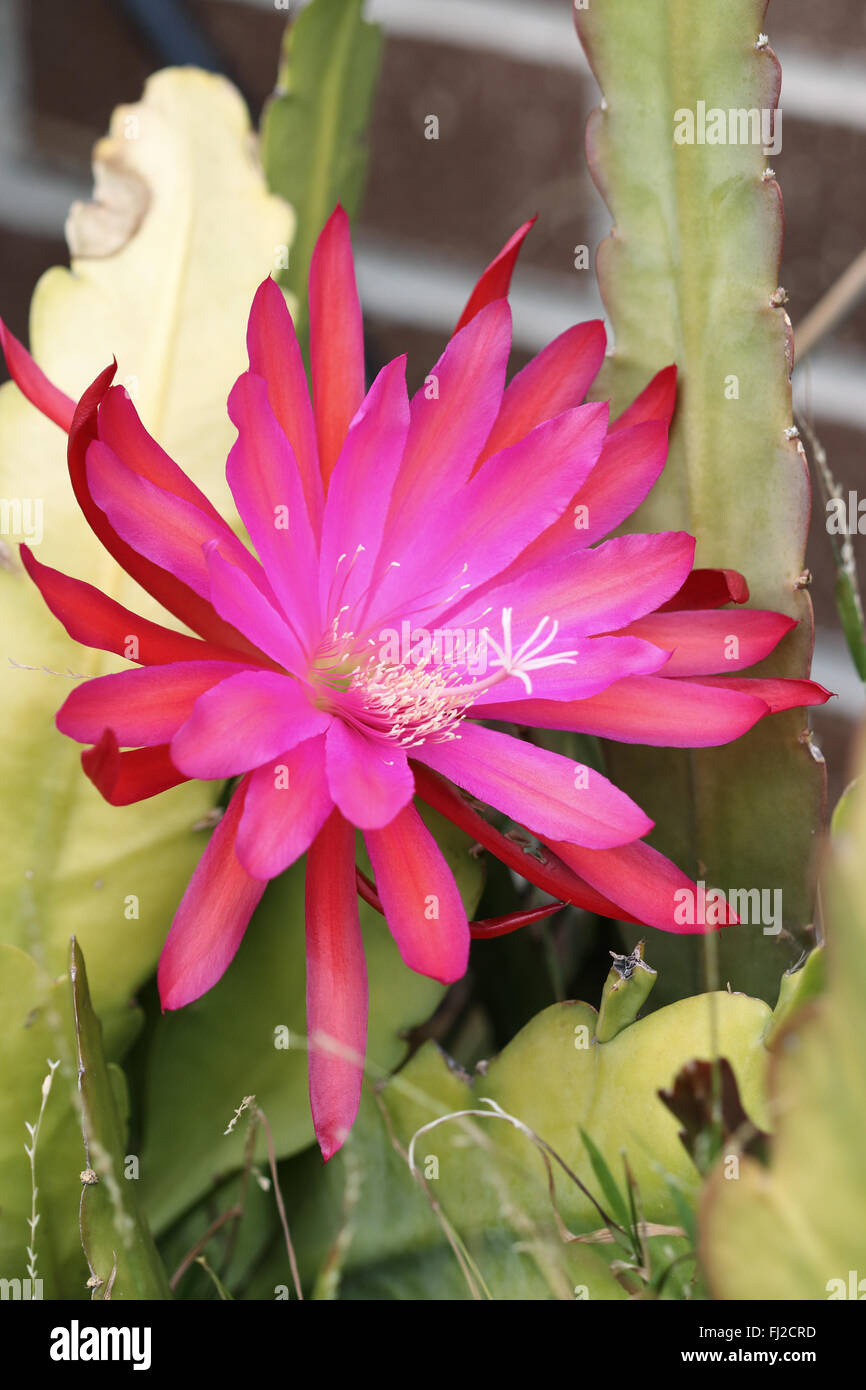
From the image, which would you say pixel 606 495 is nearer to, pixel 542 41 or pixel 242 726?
pixel 242 726

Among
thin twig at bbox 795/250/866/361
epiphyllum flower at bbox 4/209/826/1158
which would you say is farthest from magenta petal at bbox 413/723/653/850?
thin twig at bbox 795/250/866/361

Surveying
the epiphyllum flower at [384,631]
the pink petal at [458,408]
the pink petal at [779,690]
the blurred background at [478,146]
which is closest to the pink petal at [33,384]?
the epiphyllum flower at [384,631]

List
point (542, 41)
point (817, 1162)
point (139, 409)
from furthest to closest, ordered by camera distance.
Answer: point (542, 41) < point (139, 409) < point (817, 1162)

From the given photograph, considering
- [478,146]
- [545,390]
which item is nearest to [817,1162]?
[545,390]

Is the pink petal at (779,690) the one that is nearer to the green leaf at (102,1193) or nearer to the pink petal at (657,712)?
the pink petal at (657,712)

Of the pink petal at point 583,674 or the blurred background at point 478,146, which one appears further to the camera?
the blurred background at point 478,146

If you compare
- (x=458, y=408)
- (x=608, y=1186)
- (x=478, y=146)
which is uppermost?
(x=478, y=146)

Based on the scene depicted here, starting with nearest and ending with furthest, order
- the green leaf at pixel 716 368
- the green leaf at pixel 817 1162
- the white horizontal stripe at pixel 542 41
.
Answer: the green leaf at pixel 817 1162 < the green leaf at pixel 716 368 < the white horizontal stripe at pixel 542 41
